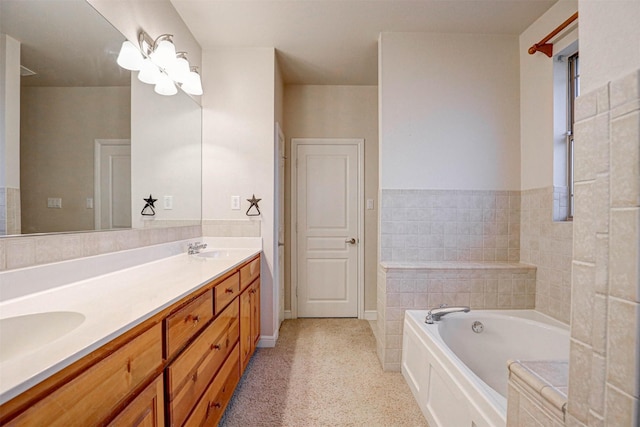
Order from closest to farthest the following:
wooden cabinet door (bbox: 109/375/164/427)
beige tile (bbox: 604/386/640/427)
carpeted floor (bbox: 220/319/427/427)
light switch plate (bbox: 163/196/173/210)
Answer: beige tile (bbox: 604/386/640/427), wooden cabinet door (bbox: 109/375/164/427), carpeted floor (bbox: 220/319/427/427), light switch plate (bbox: 163/196/173/210)

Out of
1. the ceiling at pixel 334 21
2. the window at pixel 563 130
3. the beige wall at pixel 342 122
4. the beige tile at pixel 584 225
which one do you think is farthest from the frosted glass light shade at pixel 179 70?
the window at pixel 563 130

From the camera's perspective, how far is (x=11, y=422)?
503mm

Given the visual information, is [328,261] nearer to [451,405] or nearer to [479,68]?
[451,405]

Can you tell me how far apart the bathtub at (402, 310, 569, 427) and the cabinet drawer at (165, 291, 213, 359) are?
1185 millimetres

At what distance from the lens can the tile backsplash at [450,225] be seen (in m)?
2.35

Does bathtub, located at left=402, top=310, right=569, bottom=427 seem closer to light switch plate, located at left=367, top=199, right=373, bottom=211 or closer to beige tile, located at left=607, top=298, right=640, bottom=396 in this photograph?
beige tile, located at left=607, top=298, right=640, bottom=396

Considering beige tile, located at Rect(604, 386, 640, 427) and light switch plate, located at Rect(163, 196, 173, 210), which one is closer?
beige tile, located at Rect(604, 386, 640, 427)

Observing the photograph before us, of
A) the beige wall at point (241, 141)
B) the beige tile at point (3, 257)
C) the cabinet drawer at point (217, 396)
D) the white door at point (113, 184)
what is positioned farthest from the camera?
the beige wall at point (241, 141)

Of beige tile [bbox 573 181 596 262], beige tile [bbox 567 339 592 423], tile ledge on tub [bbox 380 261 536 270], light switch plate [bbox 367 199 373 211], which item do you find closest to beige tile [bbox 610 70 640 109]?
beige tile [bbox 573 181 596 262]

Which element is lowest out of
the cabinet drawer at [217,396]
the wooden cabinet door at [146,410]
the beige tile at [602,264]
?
the cabinet drawer at [217,396]

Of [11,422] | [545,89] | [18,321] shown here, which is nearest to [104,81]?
[18,321]

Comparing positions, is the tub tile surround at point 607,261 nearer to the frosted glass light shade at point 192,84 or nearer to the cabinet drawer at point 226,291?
the cabinet drawer at point 226,291

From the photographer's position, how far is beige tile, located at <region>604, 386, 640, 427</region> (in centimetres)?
45

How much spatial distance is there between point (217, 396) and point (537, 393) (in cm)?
135
